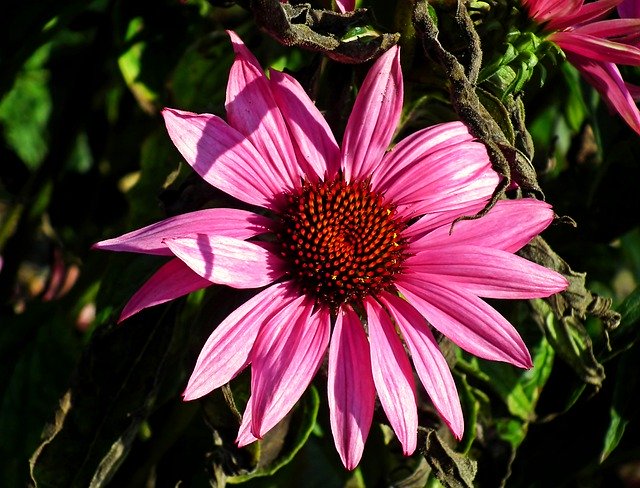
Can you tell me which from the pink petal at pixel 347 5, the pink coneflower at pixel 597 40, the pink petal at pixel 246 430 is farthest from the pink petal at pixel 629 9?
the pink petal at pixel 246 430

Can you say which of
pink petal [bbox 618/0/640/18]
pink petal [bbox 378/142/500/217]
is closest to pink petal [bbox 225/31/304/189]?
pink petal [bbox 378/142/500/217]

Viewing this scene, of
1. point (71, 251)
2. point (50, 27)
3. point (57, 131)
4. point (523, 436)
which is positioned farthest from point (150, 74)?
point (523, 436)

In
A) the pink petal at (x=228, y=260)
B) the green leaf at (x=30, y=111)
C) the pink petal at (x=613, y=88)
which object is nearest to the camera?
the pink petal at (x=228, y=260)

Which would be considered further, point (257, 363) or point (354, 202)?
point (354, 202)

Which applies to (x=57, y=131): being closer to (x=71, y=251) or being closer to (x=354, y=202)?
(x=71, y=251)

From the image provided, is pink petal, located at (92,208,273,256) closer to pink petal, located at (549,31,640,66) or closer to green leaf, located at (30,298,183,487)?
green leaf, located at (30,298,183,487)

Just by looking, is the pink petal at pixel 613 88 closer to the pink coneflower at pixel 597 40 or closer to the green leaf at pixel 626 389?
the pink coneflower at pixel 597 40

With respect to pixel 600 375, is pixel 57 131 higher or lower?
lower
